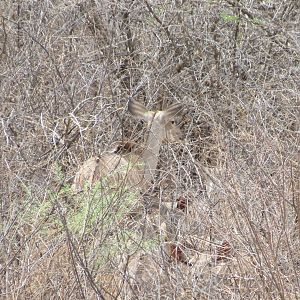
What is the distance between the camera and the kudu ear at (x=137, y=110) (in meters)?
5.59

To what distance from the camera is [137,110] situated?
5.61m

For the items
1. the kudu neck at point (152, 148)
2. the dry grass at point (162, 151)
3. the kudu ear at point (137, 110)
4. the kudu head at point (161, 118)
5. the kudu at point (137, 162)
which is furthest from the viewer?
the kudu ear at point (137, 110)

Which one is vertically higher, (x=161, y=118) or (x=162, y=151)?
(x=161, y=118)

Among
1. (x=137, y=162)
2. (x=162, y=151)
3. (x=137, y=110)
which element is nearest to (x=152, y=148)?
(x=162, y=151)

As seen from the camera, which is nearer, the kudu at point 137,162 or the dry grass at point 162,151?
the dry grass at point 162,151

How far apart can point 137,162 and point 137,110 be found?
741mm

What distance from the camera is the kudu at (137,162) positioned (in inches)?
176

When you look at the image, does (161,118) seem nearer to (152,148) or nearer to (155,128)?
(155,128)

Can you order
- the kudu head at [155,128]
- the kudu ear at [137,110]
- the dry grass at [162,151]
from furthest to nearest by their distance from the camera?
the kudu ear at [137,110] → the kudu head at [155,128] → the dry grass at [162,151]

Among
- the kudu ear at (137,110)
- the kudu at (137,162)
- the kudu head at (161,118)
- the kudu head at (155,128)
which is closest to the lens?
the kudu at (137,162)

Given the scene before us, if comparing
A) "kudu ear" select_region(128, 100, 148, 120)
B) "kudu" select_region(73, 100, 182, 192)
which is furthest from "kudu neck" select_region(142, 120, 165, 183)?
"kudu ear" select_region(128, 100, 148, 120)

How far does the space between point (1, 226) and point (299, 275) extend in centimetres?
136

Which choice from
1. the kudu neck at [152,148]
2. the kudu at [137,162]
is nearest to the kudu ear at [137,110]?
the kudu at [137,162]

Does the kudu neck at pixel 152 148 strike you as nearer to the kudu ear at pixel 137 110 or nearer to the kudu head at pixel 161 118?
the kudu head at pixel 161 118
